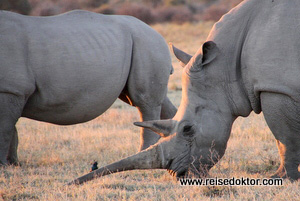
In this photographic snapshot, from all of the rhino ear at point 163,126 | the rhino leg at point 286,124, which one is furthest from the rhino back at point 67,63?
the rhino leg at point 286,124

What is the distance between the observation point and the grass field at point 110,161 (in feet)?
16.2

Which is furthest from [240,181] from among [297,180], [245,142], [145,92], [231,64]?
[245,142]

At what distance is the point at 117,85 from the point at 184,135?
1.67 metres

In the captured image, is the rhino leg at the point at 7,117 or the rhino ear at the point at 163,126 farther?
the rhino leg at the point at 7,117

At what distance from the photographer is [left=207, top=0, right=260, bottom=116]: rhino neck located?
521cm

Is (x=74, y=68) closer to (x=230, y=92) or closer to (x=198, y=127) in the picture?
(x=198, y=127)

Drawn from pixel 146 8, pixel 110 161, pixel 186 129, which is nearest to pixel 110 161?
pixel 110 161

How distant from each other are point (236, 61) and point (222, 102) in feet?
1.32

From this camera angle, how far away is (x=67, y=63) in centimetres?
640

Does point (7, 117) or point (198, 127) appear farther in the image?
point (7, 117)

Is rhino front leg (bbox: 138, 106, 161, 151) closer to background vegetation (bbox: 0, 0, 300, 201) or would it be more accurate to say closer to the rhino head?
background vegetation (bbox: 0, 0, 300, 201)

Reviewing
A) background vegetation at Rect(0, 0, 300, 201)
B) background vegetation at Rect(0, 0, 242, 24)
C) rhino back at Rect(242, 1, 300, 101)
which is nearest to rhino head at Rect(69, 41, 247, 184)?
background vegetation at Rect(0, 0, 300, 201)

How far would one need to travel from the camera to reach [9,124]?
6.26 m

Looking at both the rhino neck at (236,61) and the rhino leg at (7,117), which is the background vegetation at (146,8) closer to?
the rhino leg at (7,117)
